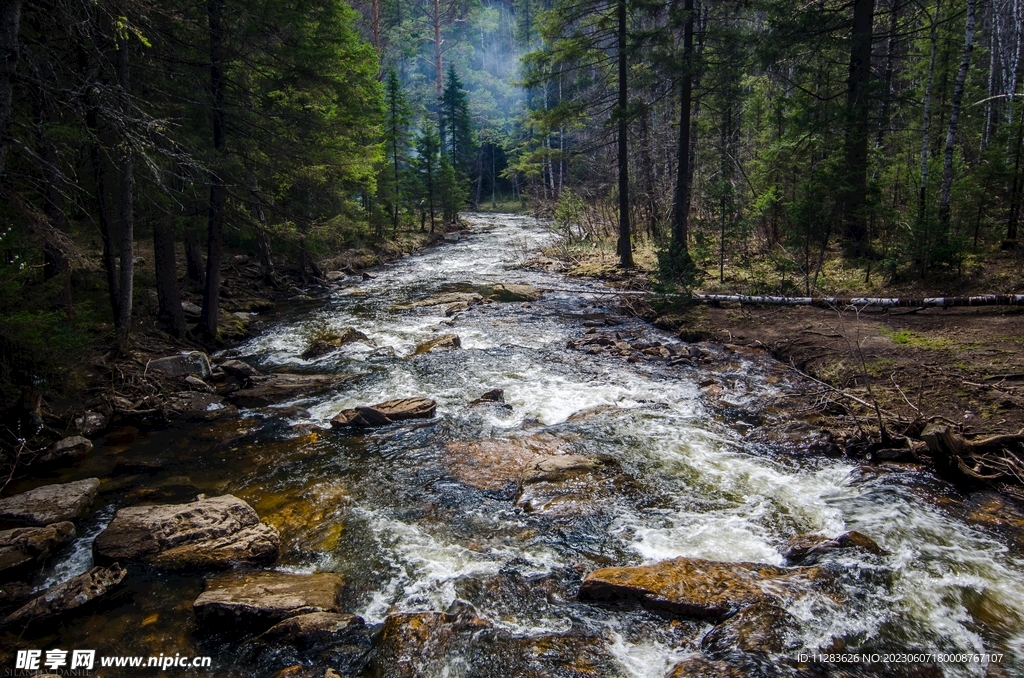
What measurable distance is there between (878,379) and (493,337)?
847 centimetres

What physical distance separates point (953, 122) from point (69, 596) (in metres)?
17.1

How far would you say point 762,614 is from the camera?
179 inches

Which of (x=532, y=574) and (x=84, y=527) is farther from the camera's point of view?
(x=84, y=527)

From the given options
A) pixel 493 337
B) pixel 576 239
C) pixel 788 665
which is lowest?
pixel 788 665

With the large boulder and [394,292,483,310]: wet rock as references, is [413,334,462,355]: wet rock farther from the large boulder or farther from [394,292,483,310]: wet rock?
the large boulder

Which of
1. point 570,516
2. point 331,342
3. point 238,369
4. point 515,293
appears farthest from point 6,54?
point 515,293

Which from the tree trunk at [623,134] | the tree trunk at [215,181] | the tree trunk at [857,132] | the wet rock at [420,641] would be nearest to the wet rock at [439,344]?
the tree trunk at [215,181]

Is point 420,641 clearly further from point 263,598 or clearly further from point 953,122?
point 953,122

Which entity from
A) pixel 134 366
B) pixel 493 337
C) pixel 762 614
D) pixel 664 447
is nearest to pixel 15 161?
pixel 134 366

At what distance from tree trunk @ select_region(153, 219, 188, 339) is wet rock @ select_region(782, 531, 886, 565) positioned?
→ 13.1m

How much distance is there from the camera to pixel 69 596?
4812 millimetres

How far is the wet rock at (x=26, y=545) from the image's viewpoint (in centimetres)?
516

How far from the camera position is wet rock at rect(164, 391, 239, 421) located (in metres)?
9.25

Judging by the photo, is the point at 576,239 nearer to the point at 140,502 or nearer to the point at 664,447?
the point at 664,447
